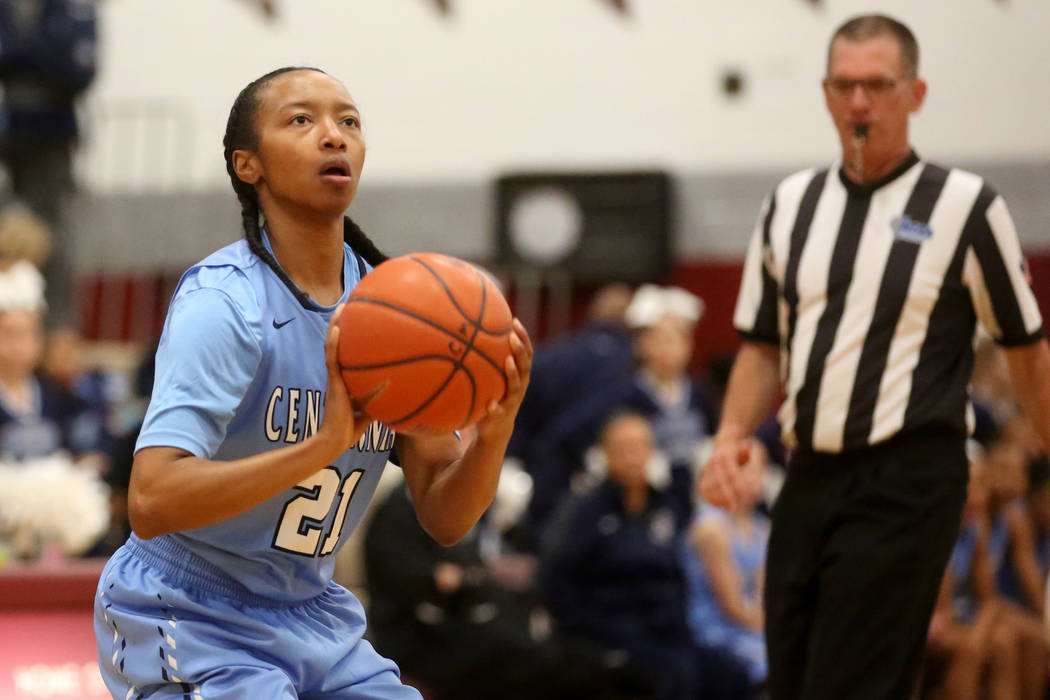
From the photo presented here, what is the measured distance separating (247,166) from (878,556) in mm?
1899

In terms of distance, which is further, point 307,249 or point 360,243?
point 360,243

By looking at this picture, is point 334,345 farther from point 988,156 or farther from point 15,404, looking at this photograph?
point 988,156

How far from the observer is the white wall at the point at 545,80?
10008mm

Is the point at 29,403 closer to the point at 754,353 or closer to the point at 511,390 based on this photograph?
the point at 754,353

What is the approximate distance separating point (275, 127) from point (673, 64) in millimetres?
8670

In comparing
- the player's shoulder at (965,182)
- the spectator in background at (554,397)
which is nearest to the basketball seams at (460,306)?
the player's shoulder at (965,182)

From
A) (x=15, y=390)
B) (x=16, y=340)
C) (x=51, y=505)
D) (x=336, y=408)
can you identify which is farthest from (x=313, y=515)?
(x=15, y=390)

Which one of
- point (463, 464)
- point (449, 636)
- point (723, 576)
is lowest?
point (449, 636)

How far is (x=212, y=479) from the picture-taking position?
2.29 metres

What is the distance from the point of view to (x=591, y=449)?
298 inches

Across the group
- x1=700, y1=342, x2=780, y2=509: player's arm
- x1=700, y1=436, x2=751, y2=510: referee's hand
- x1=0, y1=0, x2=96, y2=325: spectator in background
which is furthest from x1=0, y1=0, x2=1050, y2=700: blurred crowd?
x1=700, y1=436, x2=751, y2=510: referee's hand

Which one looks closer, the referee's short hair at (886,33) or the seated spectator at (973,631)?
the referee's short hair at (886,33)

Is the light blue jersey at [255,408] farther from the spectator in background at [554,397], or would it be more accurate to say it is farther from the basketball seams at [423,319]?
the spectator in background at [554,397]

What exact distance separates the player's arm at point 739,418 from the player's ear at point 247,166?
5.36ft
